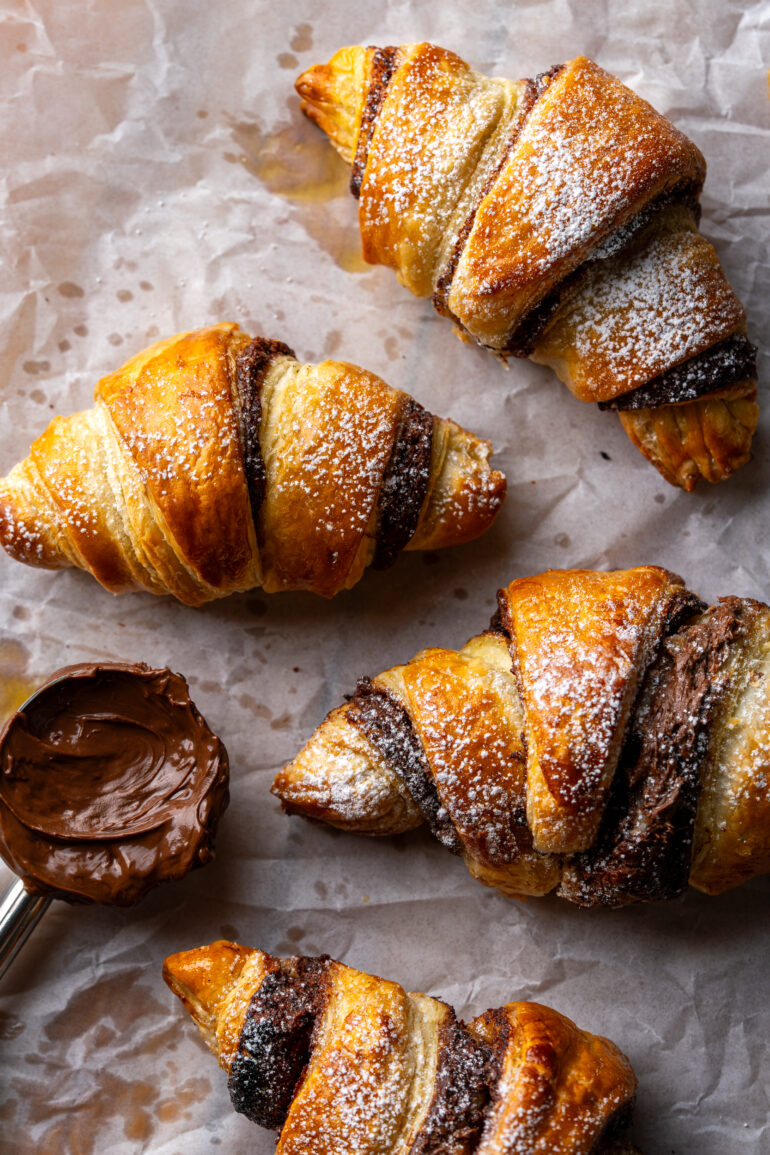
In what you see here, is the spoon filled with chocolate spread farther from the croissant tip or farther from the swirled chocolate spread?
the croissant tip

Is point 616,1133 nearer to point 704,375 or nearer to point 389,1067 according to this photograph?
point 389,1067

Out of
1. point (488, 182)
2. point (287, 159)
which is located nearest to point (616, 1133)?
point (488, 182)

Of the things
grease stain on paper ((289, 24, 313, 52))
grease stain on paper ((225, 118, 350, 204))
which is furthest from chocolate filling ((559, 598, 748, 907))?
grease stain on paper ((289, 24, 313, 52))

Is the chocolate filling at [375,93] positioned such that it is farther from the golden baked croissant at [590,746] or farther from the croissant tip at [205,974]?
the croissant tip at [205,974]

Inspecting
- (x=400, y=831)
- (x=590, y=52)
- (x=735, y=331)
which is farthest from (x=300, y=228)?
(x=400, y=831)

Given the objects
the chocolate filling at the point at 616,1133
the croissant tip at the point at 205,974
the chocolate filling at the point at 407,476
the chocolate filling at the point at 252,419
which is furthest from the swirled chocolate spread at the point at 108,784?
the chocolate filling at the point at 616,1133

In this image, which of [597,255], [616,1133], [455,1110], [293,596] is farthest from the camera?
[293,596]
